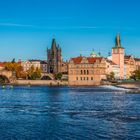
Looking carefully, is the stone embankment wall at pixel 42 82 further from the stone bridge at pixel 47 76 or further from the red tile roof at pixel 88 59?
the red tile roof at pixel 88 59

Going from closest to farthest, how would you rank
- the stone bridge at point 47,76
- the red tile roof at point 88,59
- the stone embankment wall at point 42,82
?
the red tile roof at point 88,59 → the stone embankment wall at point 42,82 → the stone bridge at point 47,76

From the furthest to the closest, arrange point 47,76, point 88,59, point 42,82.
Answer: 1. point 47,76
2. point 42,82
3. point 88,59

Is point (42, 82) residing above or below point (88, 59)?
below

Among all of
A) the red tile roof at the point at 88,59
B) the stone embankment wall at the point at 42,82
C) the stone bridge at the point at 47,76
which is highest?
the red tile roof at the point at 88,59

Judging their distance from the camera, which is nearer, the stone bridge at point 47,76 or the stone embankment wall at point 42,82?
the stone embankment wall at point 42,82

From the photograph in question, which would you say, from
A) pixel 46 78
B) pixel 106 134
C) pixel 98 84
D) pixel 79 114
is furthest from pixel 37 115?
pixel 46 78

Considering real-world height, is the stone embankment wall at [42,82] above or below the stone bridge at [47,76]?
below

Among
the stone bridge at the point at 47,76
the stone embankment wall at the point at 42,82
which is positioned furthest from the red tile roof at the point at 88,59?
the stone bridge at the point at 47,76

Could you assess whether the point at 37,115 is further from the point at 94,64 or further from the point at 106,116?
the point at 94,64

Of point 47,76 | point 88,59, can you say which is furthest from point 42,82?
point 88,59

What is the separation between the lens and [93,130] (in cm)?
3669

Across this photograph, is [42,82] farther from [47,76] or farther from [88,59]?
[88,59]

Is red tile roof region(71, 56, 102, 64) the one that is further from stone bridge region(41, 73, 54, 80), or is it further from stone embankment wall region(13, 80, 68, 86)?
stone bridge region(41, 73, 54, 80)

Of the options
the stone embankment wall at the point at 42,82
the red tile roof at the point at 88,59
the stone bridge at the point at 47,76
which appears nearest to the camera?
the red tile roof at the point at 88,59
